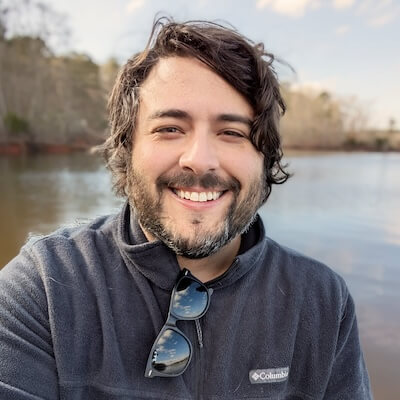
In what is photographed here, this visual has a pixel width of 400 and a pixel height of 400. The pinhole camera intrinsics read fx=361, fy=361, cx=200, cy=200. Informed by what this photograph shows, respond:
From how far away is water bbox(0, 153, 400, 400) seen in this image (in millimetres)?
3773

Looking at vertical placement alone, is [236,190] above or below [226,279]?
above

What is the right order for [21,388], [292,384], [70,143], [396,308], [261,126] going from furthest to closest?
[70,143], [396,308], [261,126], [292,384], [21,388]

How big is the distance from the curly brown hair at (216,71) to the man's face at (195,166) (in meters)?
0.06

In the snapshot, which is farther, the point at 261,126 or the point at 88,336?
the point at 261,126

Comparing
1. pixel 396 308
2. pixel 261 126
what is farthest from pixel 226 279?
pixel 396 308

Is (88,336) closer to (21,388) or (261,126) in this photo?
(21,388)

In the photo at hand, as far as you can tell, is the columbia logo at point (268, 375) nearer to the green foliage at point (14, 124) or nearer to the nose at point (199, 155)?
the nose at point (199, 155)

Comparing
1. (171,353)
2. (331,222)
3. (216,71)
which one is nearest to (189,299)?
(171,353)

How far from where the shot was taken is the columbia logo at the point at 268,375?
1.25 metres

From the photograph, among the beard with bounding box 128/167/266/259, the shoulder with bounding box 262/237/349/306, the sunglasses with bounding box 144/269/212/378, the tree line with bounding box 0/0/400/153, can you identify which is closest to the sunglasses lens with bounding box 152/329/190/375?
the sunglasses with bounding box 144/269/212/378

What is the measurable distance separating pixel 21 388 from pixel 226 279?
0.72 m

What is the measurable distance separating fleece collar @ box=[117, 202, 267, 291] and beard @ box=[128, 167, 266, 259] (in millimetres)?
44

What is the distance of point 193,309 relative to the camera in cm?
124

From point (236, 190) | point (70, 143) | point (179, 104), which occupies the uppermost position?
point (179, 104)
